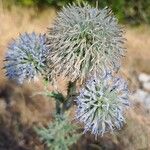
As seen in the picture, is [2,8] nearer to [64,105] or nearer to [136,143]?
[136,143]

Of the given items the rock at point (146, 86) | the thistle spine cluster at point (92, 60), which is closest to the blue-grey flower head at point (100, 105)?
the thistle spine cluster at point (92, 60)

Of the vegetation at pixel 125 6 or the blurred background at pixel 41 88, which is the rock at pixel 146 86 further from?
the vegetation at pixel 125 6

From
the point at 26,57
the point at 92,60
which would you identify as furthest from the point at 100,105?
the point at 26,57

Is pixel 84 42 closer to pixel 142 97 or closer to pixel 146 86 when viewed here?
pixel 142 97

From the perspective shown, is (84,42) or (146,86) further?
(146,86)

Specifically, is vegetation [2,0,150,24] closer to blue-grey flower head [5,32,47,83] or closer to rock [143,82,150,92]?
rock [143,82,150,92]

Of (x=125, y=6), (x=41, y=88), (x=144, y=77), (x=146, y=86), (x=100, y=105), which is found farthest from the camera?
(x=125, y=6)

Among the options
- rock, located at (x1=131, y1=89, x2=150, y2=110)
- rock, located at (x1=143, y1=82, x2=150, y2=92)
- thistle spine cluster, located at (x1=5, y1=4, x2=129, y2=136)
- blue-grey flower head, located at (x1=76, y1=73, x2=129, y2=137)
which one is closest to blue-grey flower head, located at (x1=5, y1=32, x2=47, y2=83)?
thistle spine cluster, located at (x1=5, y1=4, x2=129, y2=136)
